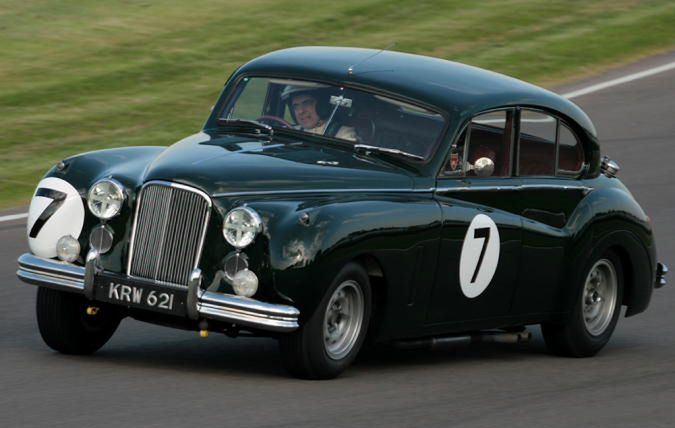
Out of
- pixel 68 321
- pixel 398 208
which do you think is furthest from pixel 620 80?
pixel 68 321

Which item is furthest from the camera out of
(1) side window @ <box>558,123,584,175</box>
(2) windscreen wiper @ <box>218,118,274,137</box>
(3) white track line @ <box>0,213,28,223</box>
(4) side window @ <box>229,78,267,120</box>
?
(3) white track line @ <box>0,213,28,223</box>

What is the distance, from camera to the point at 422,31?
20.7 m

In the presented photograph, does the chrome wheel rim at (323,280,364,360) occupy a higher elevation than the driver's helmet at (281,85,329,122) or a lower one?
lower

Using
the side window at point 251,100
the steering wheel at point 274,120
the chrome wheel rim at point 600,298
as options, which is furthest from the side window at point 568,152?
the side window at point 251,100

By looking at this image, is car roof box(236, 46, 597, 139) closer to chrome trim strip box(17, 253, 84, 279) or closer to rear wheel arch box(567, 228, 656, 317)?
rear wheel arch box(567, 228, 656, 317)

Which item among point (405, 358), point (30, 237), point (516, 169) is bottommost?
point (405, 358)

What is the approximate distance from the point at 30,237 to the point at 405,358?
7.63ft

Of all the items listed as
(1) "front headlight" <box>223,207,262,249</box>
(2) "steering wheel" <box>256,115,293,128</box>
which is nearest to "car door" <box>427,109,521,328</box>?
(2) "steering wheel" <box>256,115,293,128</box>

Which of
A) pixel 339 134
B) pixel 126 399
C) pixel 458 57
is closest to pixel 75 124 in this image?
pixel 458 57

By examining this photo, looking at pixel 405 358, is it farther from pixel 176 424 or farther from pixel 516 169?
pixel 176 424

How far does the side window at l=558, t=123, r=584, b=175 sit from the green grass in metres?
6.38

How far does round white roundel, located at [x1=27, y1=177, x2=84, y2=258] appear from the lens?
27.1ft

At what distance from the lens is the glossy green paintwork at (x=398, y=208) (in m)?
7.78

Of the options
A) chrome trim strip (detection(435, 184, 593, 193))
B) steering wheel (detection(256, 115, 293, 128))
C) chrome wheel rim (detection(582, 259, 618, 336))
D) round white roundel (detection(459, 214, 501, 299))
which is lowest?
chrome wheel rim (detection(582, 259, 618, 336))
